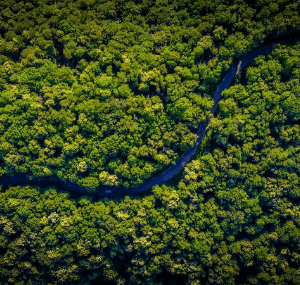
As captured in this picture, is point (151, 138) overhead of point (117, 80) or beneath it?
beneath

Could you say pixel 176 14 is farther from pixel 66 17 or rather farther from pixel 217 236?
pixel 217 236

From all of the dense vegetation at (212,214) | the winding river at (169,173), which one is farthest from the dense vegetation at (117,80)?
the dense vegetation at (212,214)

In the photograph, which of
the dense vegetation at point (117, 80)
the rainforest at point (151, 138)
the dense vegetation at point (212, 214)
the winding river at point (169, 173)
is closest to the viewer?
the dense vegetation at point (117, 80)

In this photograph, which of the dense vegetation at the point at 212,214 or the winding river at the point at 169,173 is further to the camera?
the winding river at the point at 169,173

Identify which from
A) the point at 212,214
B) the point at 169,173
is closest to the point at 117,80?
the point at 169,173

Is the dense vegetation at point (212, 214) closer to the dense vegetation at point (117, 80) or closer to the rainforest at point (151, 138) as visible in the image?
the rainforest at point (151, 138)

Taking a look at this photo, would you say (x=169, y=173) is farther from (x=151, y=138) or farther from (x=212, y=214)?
(x=212, y=214)

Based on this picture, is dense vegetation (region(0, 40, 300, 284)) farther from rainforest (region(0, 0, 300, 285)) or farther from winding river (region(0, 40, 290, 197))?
winding river (region(0, 40, 290, 197))
